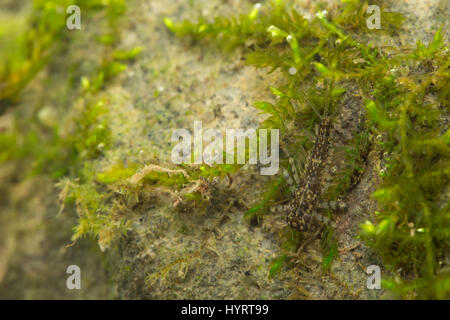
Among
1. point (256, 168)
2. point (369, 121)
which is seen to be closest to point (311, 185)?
point (256, 168)

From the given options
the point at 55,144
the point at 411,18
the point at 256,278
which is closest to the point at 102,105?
the point at 55,144

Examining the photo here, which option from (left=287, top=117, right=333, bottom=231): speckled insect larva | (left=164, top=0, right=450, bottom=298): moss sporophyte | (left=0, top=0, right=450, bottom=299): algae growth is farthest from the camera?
(left=287, top=117, right=333, bottom=231): speckled insect larva

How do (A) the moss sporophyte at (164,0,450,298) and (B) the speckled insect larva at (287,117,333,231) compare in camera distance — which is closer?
(A) the moss sporophyte at (164,0,450,298)

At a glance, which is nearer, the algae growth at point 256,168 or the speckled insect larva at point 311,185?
the algae growth at point 256,168

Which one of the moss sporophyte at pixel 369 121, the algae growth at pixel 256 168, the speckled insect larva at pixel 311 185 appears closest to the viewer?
the moss sporophyte at pixel 369 121

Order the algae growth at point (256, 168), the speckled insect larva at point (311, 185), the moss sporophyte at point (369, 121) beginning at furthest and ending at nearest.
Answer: the speckled insect larva at point (311, 185) < the algae growth at point (256, 168) < the moss sporophyte at point (369, 121)

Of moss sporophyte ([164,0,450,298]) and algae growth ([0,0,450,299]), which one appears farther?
algae growth ([0,0,450,299])

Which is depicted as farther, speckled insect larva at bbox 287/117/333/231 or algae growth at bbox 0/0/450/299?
speckled insect larva at bbox 287/117/333/231

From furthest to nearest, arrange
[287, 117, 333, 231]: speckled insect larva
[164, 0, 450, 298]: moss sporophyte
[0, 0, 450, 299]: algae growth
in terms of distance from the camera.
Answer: [287, 117, 333, 231]: speckled insect larva, [0, 0, 450, 299]: algae growth, [164, 0, 450, 298]: moss sporophyte
